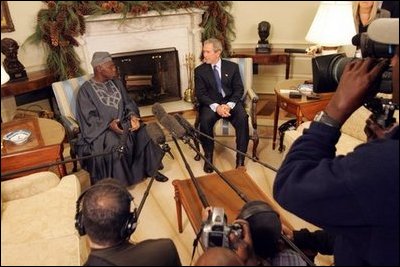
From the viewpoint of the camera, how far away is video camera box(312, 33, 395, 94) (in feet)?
2.22

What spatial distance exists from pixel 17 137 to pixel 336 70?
2.87ft

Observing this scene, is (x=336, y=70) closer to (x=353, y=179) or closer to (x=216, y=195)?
(x=353, y=179)

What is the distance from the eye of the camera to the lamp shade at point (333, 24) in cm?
68

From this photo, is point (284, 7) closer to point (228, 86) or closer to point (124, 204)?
point (124, 204)

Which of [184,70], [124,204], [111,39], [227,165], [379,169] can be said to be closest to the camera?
[379,169]

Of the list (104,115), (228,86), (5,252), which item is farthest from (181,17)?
(5,252)

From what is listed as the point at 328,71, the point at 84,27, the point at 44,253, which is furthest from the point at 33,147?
the point at 84,27

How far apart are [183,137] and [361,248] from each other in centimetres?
49

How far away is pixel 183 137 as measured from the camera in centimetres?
91

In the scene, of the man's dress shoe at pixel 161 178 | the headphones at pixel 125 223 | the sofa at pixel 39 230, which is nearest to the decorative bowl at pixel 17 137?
the sofa at pixel 39 230

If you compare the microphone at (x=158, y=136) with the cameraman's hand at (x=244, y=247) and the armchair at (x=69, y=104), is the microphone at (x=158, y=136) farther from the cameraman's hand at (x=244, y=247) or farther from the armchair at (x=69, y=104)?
the armchair at (x=69, y=104)

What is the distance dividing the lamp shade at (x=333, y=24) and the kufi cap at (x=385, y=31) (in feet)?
0.23

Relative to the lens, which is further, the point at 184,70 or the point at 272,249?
the point at 184,70

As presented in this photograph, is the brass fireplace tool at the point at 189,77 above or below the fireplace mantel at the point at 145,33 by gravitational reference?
below
